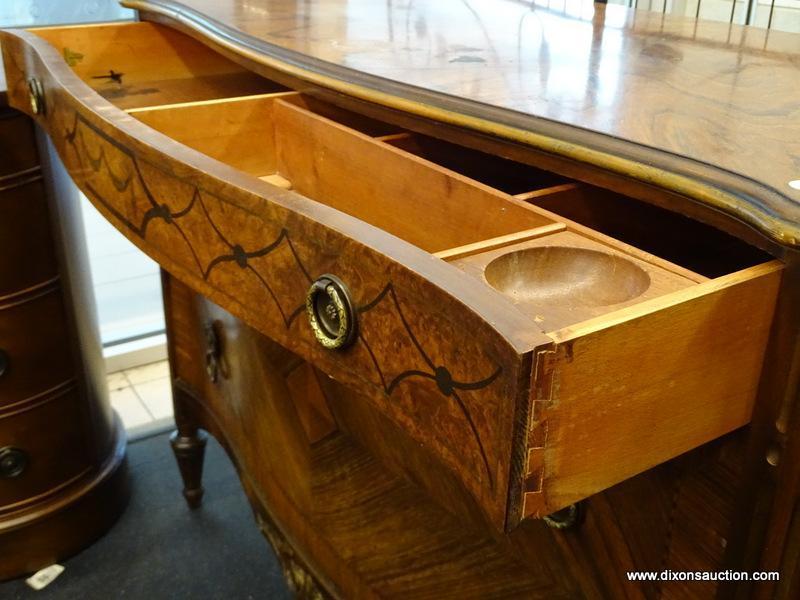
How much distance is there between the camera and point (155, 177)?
782mm

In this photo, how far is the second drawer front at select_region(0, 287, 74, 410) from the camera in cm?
142

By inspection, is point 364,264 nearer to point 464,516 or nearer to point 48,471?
point 464,516

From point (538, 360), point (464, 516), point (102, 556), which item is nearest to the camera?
point (538, 360)

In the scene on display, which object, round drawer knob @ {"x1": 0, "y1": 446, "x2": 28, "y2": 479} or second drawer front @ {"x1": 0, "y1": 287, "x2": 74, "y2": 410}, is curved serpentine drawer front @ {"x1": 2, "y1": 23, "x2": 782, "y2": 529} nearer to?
second drawer front @ {"x1": 0, "y1": 287, "x2": 74, "y2": 410}

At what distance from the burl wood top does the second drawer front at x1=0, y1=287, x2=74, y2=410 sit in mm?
500

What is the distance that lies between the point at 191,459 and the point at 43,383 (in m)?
0.31

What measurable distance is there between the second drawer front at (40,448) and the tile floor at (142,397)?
1.27 feet

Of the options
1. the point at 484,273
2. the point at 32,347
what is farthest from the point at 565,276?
the point at 32,347

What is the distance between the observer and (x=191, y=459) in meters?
1.66

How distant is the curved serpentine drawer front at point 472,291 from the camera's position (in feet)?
1.63

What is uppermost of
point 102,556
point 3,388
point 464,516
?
point 464,516

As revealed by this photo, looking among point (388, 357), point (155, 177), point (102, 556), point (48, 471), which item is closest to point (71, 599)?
point (102, 556)

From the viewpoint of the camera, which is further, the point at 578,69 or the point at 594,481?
the point at 578,69

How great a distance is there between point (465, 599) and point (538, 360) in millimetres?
545
